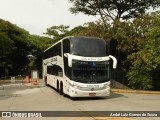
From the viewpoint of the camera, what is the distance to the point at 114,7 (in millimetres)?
45500

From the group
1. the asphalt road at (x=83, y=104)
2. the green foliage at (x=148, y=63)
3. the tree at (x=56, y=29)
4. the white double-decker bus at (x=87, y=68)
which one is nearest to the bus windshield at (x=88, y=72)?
the white double-decker bus at (x=87, y=68)

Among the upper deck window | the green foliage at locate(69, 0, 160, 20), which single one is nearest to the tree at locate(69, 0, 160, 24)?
the green foliage at locate(69, 0, 160, 20)

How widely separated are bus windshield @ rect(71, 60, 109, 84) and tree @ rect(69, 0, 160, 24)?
21.7 m

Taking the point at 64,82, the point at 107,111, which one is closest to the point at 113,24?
the point at 64,82

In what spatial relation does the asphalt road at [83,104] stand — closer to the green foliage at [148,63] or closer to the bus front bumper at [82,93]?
the bus front bumper at [82,93]

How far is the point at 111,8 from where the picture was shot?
45625 mm

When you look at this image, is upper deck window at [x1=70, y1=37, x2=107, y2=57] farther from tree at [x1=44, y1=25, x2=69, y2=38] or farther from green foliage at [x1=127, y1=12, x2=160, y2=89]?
tree at [x1=44, y1=25, x2=69, y2=38]

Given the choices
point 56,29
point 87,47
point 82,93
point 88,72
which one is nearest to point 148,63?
point 87,47

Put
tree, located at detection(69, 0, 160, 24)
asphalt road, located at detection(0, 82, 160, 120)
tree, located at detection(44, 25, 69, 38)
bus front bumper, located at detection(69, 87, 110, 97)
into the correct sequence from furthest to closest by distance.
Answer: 1. tree, located at detection(44, 25, 69, 38)
2. tree, located at detection(69, 0, 160, 24)
3. bus front bumper, located at detection(69, 87, 110, 97)
4. asphalt road, located at detection(0, 82, 160, 120)

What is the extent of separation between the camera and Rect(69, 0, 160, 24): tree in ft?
148

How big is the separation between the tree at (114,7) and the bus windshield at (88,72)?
21.7 metres

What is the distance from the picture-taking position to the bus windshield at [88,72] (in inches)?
903

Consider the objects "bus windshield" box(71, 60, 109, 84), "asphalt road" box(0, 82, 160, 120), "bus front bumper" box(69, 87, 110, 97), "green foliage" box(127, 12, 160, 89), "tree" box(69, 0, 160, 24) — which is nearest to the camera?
"asphalt road" box(0, 82, 160, 120)

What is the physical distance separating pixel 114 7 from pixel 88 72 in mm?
23743
